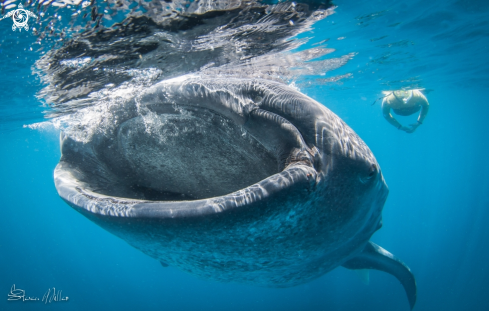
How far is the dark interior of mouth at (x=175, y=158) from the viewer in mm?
2174

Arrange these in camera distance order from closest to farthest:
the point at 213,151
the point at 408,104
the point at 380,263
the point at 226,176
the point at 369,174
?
the point at 369,174 < the point at 213,151 < the point at 226,176 < the point at 380,263 < the point at 408,104

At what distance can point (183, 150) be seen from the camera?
8.07ft

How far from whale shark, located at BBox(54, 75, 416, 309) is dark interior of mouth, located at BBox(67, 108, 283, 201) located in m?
0.01

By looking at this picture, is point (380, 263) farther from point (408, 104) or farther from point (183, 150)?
point (408, 104)

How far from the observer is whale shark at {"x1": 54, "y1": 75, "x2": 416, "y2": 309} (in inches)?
54.3

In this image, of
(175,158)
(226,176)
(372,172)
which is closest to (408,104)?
(372,172)

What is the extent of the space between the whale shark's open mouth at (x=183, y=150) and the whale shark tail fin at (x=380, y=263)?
338 cm

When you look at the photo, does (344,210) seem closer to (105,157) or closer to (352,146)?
(352,146)

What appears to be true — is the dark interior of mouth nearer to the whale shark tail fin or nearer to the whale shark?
the whale shark

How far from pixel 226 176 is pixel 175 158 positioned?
1.72 feet

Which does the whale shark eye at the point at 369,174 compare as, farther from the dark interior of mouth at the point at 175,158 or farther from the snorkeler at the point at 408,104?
the snorkeler at the point at 408,104

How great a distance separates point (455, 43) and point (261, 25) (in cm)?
1062

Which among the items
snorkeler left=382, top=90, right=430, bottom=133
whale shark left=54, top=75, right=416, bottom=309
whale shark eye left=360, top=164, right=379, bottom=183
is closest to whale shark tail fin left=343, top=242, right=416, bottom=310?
whale shark left=54, top=75, right=416, bottom=309

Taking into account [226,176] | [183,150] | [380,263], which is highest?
[183,150]
